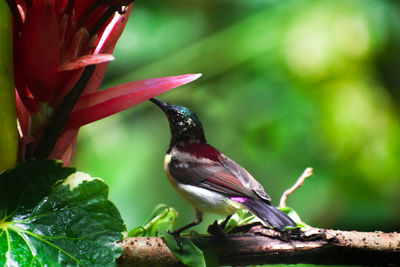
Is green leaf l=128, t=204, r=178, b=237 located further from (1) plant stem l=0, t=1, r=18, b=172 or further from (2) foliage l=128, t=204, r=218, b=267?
(1) plant stem l=0, t=1, r=18, b=172

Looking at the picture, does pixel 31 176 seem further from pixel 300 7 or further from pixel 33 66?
pixel 300 7

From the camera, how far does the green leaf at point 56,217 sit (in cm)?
45

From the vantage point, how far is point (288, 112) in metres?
1.76

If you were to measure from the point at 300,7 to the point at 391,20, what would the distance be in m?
0.34

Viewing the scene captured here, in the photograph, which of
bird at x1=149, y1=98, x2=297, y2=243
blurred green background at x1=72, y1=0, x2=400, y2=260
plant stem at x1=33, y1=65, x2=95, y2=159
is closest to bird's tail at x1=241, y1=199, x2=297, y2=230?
bird at x1=149, y1=98, x2=297, y2=243

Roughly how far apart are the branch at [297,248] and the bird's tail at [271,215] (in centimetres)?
1

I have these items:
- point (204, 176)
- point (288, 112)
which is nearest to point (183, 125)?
point (204, 176)

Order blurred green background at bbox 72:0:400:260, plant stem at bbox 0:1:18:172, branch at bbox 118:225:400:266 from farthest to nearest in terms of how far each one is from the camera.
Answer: blurred green background at bbox 72:0:400:260
branch at bbox 118:225:400:266
plant stem at bbox 0:1:18:172

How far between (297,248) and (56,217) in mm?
251

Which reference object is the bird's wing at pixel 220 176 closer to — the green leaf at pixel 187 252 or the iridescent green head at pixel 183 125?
the iridescent green head at pixel 183 125

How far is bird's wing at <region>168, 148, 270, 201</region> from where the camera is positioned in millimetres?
682

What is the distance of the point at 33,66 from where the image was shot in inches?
17.8

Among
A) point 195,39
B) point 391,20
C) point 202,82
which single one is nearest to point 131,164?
point 202,82

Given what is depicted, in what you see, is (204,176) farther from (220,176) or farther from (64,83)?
(64,83)
